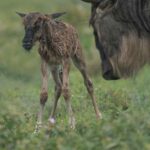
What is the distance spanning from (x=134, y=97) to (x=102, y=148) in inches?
183

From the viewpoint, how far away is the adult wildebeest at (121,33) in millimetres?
9016

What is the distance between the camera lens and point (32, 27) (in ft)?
29.0

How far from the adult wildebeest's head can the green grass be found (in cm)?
69

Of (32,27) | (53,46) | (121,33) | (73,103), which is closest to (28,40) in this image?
(32,27)

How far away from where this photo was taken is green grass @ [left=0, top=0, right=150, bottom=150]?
6.73 meters

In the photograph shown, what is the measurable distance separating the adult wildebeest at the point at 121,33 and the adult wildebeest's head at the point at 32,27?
583 mm

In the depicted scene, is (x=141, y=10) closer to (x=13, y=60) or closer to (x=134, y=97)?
(x=134, y=97)

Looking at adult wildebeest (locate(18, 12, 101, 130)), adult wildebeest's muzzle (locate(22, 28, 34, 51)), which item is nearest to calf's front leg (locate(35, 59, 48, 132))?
adult wildebeest (locate(18, 12, 101, 130))

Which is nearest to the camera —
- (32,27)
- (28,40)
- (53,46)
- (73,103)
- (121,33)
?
(28,40)

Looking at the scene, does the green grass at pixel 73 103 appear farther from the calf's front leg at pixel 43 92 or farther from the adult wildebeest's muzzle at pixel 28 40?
the adult wildebeest's muzzle at pixel 28 40

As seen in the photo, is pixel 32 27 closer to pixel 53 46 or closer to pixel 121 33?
pixel 53 46

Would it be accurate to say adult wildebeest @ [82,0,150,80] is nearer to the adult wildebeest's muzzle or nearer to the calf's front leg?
the calf's front leg

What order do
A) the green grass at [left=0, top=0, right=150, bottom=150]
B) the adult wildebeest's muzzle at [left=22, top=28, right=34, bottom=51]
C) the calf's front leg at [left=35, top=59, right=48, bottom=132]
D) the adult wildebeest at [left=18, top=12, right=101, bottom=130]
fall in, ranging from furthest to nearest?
the calf's front leg at [left=35, top=59, right=48, bottom=132] → the adult wildebeest at [left=18, top=12, right=101, bottom=130] → the adult wildebeest's muzzle at [left=22, top=28, right=34, bottom=51] → the green grass at [left=0, top=0, right=150, bottom=150]

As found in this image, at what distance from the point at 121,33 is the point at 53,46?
79cm
